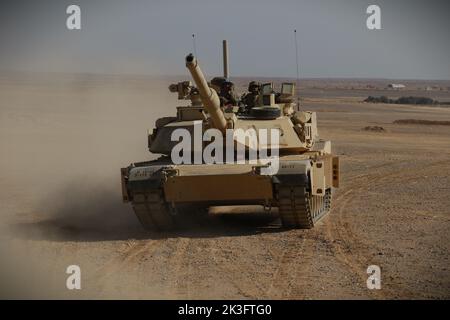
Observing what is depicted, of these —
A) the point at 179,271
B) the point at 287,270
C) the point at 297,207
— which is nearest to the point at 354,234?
the point at 297,207

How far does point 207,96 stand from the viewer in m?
15.1

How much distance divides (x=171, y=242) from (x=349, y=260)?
297 cm

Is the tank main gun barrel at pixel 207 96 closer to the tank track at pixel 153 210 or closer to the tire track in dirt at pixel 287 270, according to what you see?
the tank track at pixel 153 210

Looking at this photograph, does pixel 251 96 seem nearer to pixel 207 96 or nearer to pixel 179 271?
pixel 207 96

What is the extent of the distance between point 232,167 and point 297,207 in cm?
119

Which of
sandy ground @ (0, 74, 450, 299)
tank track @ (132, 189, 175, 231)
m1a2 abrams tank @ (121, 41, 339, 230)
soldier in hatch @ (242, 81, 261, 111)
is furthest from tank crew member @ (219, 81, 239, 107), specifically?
tank track @ (132, 189, 175, 231)

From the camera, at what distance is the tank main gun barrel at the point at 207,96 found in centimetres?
1418

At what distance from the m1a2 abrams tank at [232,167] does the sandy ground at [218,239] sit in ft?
1.46

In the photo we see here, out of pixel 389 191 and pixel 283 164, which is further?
pixel 389 191

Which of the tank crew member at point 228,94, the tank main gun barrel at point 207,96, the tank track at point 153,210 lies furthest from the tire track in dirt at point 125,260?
the tank crew member at point 228,94

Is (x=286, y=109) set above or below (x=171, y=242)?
above

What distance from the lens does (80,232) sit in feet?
51.4
